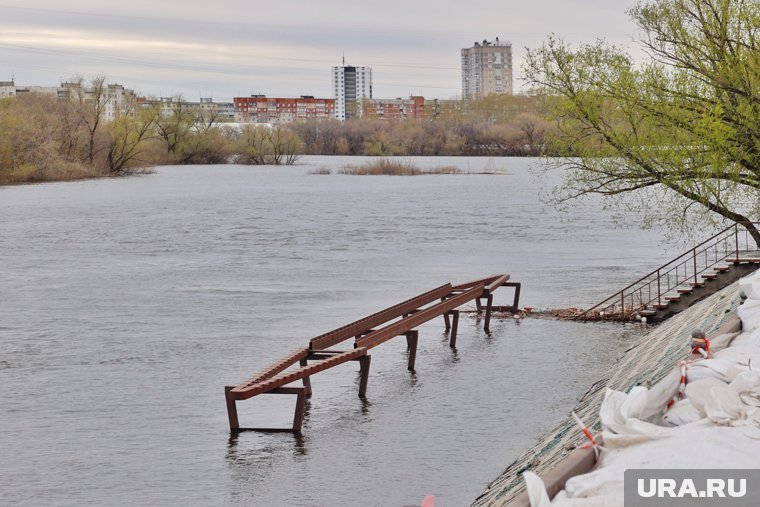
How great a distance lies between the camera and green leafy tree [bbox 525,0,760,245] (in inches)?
1029

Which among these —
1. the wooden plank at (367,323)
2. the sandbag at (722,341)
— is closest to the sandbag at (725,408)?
the sandbag at (722,341)

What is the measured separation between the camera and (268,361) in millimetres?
20703

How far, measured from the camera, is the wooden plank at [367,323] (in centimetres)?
1856

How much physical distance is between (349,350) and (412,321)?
1991 mm

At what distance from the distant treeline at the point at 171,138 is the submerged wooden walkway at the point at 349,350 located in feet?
171

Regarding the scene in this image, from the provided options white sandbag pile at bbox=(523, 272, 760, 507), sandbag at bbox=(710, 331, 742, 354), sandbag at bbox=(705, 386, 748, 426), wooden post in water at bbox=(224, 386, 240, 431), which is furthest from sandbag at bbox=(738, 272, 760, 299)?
wooden post in water at bbox=(224, 386, 240, 431)

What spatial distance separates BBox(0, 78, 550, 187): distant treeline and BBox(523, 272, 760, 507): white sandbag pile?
6675 centimetres

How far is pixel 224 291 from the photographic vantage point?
3155cm

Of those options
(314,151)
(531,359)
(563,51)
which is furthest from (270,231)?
(314,151)

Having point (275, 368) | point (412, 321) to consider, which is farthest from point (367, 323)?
point (275, 368)

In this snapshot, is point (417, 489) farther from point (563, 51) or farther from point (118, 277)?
point (118, 277)
